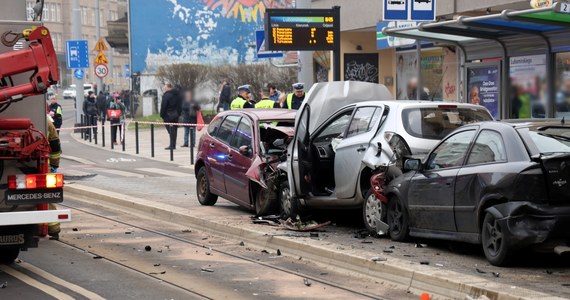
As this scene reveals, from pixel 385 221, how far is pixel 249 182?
2843mm

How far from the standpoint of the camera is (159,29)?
5381 centimetres

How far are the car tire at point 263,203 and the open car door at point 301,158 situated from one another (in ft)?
2.85

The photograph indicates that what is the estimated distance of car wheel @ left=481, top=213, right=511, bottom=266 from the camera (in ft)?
29.6

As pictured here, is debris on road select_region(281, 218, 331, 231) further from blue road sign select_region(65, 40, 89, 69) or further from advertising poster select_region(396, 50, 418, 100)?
blue road sign select_region(65, 40, 89, 69)

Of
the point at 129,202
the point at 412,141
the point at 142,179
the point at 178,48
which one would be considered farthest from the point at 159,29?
the point at 412,141

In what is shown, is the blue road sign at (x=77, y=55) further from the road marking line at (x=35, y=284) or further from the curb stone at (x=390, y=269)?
the road marking line at (x=35, y=284)

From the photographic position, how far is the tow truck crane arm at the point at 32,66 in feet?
29.6

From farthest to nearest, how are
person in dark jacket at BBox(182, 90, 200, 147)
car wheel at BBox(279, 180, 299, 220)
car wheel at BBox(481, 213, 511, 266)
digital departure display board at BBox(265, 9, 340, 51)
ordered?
person in dark jacket at BBox(182, 90, 200, 147) → digital departure display board at BBox(265, 9, 340, 51) → car wheel at BBox(279, 180, 299, 220) → car wheel at BBox(481, 213, 511, 266)

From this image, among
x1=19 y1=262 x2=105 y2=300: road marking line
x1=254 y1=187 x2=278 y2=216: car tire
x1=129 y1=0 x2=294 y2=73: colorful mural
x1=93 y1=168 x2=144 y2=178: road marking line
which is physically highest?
x1=129 y1=0 x2=294 y2=73: colorful mural

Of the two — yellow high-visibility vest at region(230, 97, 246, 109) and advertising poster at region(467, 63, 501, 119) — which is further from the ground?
advertising poster at region(467, 63, 501, 119)

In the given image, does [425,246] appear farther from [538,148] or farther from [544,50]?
[544,50]

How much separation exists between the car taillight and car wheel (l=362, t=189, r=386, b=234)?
386 centimetres

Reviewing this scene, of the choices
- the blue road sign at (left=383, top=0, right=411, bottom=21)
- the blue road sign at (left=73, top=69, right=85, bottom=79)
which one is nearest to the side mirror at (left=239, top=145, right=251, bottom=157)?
the blue road sign at (left=383, top=0, right=411, bottom=21)

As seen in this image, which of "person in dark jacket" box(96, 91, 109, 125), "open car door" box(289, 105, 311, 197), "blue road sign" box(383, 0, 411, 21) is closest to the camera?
"open car door" box(289, 105, 311, 197)
